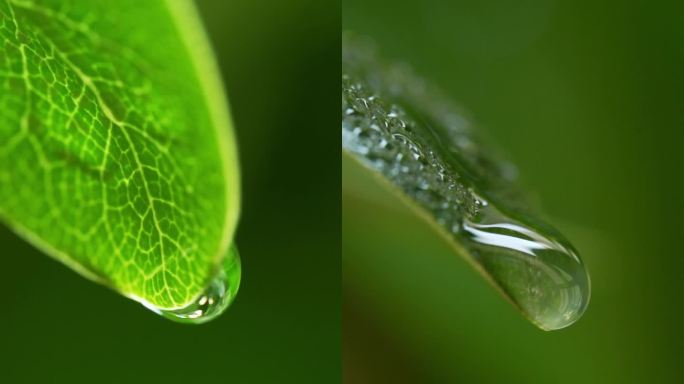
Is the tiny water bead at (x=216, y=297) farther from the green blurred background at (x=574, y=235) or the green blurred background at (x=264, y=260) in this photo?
the green blurred background at (x=264, y=260)

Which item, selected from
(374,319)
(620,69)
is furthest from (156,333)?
(620,69)

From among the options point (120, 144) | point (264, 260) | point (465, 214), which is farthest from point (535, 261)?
point (264, 260)

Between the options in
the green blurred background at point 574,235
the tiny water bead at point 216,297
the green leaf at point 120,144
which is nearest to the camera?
the green leaf at point 120,144

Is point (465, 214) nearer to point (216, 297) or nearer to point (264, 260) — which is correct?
point (216, 297)

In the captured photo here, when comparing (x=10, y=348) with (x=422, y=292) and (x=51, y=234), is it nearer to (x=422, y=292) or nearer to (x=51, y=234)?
(x=422, y=292)

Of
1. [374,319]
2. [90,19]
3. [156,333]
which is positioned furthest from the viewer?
[156,333]

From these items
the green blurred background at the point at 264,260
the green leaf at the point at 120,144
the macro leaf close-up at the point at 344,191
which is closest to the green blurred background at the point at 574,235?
the macro leaf close-up at the point at 344,191

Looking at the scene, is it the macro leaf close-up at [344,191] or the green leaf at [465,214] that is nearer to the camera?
the macro leaf close-up at [344,191]
